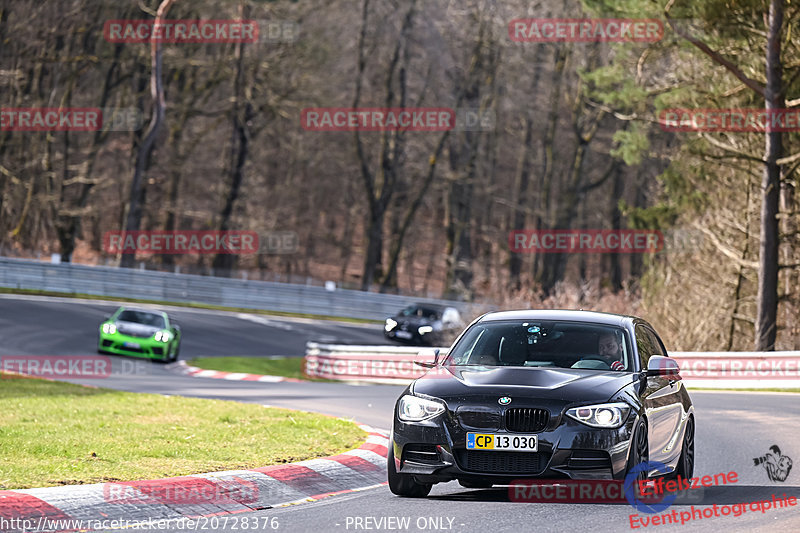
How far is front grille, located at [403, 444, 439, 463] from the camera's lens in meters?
8.70

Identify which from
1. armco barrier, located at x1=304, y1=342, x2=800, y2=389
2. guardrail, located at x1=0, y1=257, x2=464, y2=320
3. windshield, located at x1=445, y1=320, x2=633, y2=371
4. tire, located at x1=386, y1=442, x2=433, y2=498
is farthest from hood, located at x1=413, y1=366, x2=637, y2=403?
guardrail, located at x1=0, y1=257, x2=464, y2=320

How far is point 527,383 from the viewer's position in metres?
8.80

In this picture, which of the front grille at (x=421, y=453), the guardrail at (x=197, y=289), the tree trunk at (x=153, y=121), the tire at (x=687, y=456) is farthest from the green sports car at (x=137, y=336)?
the front grille at (x=421, y=453)

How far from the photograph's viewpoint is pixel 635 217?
39188 mm

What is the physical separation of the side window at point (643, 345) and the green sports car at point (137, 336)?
69.3 feet

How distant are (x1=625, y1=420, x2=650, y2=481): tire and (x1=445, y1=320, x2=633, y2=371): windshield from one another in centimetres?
80

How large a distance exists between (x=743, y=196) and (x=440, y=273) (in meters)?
60.6

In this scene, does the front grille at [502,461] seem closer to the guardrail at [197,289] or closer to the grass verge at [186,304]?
the grass verge at [186,304]

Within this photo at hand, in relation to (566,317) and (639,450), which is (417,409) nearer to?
(639,450)

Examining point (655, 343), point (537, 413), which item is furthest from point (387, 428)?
point (537, 413)

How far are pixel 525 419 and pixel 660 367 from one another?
1677 millimetres

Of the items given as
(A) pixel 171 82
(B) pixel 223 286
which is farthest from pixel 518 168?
(B) pixel 223 286

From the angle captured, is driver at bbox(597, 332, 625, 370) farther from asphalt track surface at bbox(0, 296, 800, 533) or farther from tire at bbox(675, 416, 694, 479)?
asphalt track surface at bbox(0, 296, 800, 533)

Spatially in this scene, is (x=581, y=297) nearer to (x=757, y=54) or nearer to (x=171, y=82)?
(x=757, y=54)
